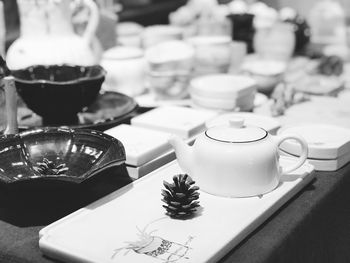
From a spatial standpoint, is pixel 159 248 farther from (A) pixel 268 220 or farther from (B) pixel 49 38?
(B) pixel 49 38

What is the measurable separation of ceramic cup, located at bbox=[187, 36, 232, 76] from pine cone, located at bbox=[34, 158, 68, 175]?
32.8 inches

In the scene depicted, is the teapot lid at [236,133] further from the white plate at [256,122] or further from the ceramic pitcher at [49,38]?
the ceramic pitcher at [49,38]

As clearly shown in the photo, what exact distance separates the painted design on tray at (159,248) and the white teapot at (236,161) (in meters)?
0.16

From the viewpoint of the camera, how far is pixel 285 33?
6.54ft

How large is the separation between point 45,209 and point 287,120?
73 cm

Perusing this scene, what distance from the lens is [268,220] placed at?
865 mm

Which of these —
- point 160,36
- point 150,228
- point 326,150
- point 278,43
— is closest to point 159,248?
point 150,228

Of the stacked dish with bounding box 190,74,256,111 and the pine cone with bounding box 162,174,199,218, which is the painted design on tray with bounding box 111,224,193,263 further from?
the stacked dish with bounding box 190,74,256,111

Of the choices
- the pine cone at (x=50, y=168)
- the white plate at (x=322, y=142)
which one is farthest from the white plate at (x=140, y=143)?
the white plate at (x=322, y=142)

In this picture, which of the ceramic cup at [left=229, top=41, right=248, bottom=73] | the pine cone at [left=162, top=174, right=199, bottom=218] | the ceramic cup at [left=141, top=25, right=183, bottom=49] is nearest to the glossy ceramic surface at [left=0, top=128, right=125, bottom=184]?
the pine cone at [left=162, top=174, right=199, bottom=218]

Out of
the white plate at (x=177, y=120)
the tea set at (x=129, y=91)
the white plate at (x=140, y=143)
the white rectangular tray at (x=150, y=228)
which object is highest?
the tea set at (x=129, y=91)

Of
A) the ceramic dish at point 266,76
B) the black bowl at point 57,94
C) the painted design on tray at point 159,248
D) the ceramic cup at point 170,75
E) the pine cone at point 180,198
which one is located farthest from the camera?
the ceramic dish at point 266,76

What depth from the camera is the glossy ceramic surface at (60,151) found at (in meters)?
0.93

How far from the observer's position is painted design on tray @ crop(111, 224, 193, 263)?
28.5 inches
